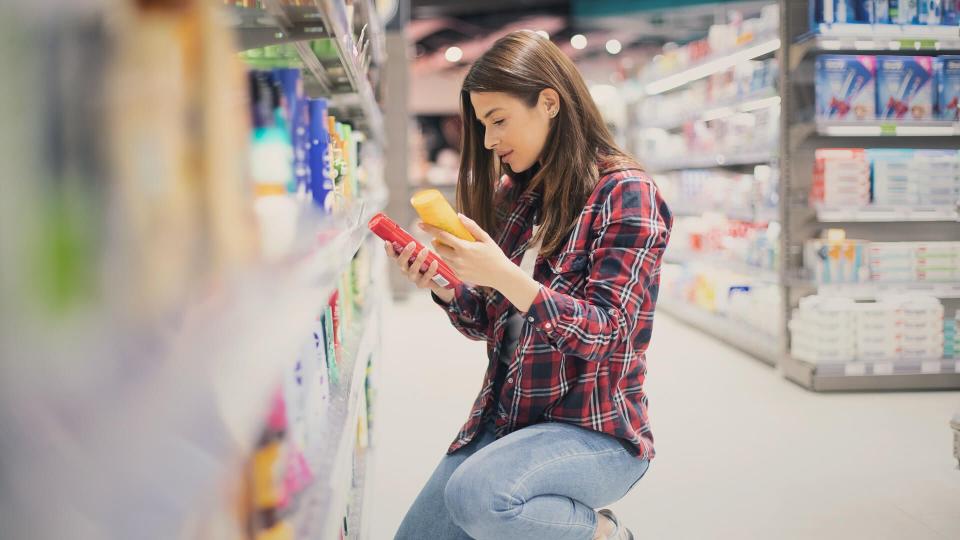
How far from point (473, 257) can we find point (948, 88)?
3.90m

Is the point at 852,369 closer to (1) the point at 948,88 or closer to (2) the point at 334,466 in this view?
(1) the point at 948,88

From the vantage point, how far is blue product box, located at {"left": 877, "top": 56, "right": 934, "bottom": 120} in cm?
452

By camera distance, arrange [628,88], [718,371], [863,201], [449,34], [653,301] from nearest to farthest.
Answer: [653,301] → [863,201] → [718,371] → [628,88] → [449,34]

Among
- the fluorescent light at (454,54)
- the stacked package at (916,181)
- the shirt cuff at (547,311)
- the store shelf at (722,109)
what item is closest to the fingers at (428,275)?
the shirt cuff at (547,311)

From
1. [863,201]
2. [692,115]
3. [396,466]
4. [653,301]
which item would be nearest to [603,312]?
[653,301]

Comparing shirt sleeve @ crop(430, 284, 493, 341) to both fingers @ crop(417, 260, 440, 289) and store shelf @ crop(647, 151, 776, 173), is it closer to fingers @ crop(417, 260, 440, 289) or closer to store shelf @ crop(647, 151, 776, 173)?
fingers @ crop(417, 260, 440, 289)

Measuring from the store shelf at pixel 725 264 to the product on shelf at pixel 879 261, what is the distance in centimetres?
31

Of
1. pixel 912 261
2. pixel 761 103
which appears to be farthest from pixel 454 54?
pixel 912 261

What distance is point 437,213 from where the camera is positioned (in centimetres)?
158

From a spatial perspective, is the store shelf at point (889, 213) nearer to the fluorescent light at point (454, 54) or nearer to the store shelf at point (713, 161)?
the store shelf at point (713, 161)

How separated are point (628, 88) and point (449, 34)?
331 inches

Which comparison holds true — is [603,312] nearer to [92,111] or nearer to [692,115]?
[92,111]

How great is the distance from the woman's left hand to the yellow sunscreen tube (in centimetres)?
1

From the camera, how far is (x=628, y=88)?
859cm
